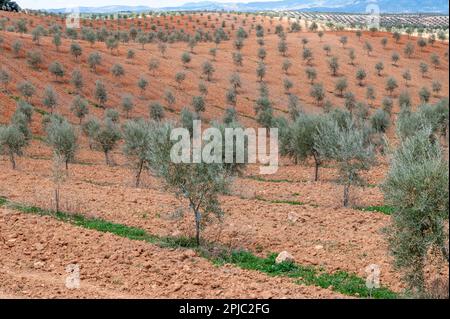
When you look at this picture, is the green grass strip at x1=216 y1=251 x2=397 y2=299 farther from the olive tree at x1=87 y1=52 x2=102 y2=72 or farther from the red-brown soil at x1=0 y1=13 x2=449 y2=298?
the olive tree at x1=87 y1=52 x2=102 y2=72

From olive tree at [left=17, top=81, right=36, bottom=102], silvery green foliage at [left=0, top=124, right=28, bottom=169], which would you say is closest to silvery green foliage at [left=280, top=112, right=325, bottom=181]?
silvery green foliage at [left=0, top=124, right=28, bottom=169]

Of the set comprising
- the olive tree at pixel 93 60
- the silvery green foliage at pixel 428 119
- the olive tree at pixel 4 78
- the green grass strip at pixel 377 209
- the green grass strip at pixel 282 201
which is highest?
the olive tree at pixel 93 60

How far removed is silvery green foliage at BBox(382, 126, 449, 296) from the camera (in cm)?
1020

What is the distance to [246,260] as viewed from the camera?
14.8 metres

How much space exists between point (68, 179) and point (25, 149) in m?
14.3

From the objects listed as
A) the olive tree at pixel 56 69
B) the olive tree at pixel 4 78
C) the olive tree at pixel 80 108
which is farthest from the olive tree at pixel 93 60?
the olive tree at pixel 80 108

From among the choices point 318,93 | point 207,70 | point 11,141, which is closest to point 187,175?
point 11,141

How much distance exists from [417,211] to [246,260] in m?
5.72

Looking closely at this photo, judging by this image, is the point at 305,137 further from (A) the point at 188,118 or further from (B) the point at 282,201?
(A) the point at 188,118

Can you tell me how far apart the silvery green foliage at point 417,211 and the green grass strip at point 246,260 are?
1333mm

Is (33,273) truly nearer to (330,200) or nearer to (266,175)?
(330,200)

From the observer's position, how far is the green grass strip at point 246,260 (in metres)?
12.5

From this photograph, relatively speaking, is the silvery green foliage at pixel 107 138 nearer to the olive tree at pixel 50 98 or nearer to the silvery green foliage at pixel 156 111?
the olive tree at pixel 50 98
